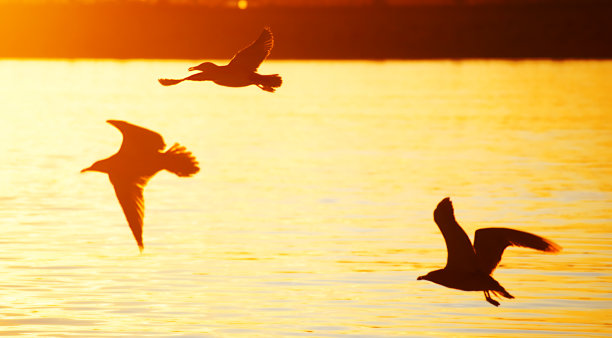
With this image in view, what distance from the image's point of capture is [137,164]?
1689 cm

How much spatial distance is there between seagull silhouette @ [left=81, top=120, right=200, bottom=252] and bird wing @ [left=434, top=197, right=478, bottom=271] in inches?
125

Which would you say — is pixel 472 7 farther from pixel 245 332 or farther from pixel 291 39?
pixel 245 332

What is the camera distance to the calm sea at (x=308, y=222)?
2336 centimetres

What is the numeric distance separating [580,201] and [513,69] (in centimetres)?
9042

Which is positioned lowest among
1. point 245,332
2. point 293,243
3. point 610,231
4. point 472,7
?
point 245,332

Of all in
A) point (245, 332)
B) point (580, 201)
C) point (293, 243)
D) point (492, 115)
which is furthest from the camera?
point (492, 115)

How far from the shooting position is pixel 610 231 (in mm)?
32031

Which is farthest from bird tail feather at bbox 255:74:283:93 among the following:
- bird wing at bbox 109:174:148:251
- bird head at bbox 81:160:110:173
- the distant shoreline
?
the distant shoreline

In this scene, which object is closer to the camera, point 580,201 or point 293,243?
point 293,243

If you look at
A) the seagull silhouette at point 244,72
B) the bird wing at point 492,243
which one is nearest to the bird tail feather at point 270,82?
the seagull silhouette at point 244,72

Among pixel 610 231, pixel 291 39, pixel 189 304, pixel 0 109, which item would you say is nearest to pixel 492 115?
pixel 0 109

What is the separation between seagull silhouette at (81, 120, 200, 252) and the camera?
16.3 m

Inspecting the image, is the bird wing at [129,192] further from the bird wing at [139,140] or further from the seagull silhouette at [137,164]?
the bird wing at [139,140]

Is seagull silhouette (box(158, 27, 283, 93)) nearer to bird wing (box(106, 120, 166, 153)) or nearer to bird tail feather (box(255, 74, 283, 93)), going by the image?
bird tail feather (box(255, 74, 283, 93))
